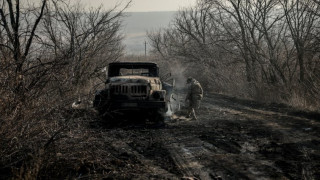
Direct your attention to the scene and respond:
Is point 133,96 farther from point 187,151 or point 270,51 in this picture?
point 270,51

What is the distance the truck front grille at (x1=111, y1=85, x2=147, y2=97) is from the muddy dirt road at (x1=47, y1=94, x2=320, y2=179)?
0.94 metres

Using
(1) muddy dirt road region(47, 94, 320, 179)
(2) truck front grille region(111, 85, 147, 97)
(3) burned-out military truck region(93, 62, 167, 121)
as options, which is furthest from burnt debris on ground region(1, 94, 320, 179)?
(2) truck front grille region(111, 85, 147, 97)

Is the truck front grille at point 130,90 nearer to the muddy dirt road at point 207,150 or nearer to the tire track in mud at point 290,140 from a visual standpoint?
the muddy dirt road at point 207,150

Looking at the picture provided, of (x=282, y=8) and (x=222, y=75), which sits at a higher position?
(x=282, y=8)

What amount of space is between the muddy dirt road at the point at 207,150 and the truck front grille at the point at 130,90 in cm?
94

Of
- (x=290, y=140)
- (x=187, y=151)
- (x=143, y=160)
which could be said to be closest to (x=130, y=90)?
(x=187, y=151)

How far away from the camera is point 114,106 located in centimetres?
1098

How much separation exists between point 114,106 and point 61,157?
5.38 meters

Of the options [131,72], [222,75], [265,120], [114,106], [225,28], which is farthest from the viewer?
[222,75]

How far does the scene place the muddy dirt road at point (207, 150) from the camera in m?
5.74

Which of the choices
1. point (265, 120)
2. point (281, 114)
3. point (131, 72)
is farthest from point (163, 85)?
point (281, 114)

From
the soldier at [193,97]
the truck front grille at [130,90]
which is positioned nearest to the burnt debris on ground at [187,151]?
the truck front grille at [130,90]

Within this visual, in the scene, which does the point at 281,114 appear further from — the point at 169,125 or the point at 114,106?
the point at 114,106

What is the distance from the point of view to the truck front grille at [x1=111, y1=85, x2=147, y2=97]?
36.8 ft
